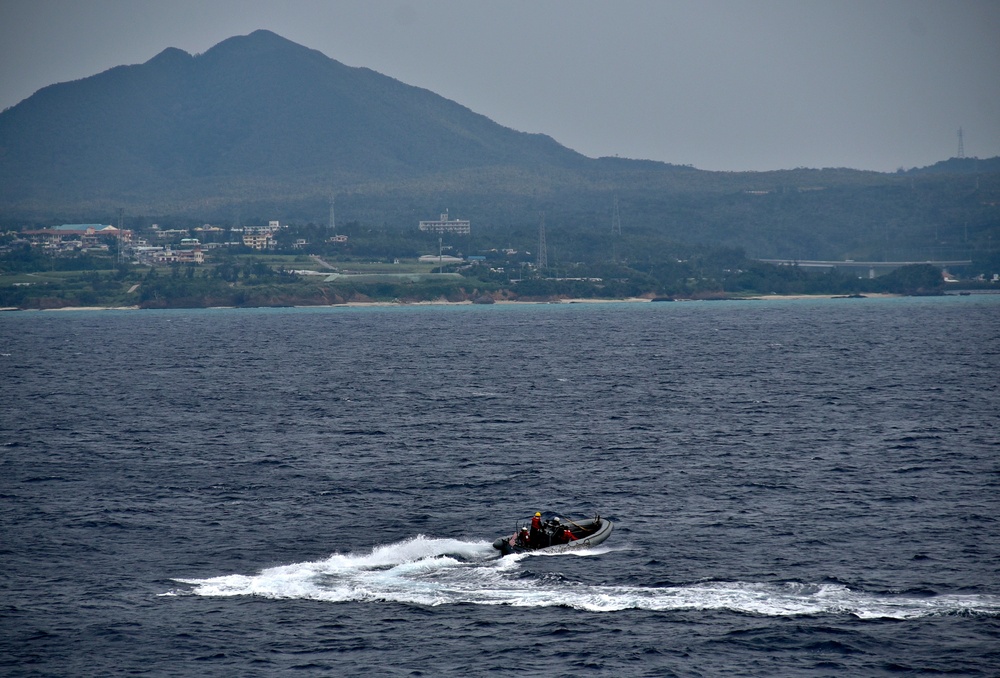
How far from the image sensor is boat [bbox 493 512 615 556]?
61.4 meters

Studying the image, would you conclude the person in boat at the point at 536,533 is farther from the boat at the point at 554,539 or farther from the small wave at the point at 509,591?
the small wave at the point at 509,591

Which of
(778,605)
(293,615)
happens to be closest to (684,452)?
(778,605)

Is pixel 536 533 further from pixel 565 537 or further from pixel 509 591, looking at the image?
pixel 509 591

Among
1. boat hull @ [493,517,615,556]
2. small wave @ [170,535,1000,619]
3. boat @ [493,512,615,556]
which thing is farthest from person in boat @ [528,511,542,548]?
small wave @ [170,535,1000,619]

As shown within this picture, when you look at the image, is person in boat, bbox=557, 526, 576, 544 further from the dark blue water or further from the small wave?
the small wave

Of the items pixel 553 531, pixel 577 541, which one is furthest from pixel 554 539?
pixel 577 541

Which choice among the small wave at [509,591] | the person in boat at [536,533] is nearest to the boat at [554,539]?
the person in boat at [536,533]

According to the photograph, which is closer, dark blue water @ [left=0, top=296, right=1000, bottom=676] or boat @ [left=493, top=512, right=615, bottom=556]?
dark blue water @ [left=0, top=296, right=1000, bottom=676]

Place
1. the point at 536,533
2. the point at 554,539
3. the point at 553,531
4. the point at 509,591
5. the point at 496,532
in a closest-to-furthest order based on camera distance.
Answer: the point at 509,591, the point at 536,533, the point at 554,539, the point at 553,531, the point at 496,532

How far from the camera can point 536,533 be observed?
61906mm

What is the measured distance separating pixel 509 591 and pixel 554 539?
24.1 feet

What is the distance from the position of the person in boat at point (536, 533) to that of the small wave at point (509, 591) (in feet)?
4.57

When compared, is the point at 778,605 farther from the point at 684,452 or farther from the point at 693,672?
the point at 684,452

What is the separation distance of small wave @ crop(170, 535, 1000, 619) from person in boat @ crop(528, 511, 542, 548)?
1.39m
